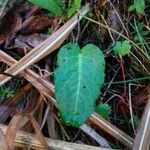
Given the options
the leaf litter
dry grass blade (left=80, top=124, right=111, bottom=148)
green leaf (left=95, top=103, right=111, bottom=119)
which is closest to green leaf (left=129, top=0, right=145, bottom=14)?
the leaf litter

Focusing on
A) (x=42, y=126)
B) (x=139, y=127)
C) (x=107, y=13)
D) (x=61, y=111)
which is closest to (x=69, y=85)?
(x=61, y=111)

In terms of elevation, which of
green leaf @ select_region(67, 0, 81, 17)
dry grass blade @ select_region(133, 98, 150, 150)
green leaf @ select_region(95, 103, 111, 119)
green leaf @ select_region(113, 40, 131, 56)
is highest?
green leaf @ select_region(67, 0, 81, 17)

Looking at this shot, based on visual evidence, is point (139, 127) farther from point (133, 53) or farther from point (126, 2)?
point (126, 2)

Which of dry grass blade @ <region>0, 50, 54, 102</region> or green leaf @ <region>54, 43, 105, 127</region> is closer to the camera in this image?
green leaf @ <region>54, 43, 105, 127</region>

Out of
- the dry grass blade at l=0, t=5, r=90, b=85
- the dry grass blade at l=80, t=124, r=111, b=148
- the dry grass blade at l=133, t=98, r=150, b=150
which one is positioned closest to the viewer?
the dry grass blade at l=133, t=98, r=150, b=150

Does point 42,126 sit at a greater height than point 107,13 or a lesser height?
lesser

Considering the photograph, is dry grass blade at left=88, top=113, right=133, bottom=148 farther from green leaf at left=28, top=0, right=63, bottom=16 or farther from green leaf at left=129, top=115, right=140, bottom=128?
green leaf at left=28, top=0, right=63, bottom=16
